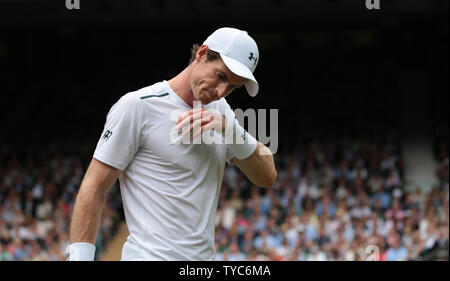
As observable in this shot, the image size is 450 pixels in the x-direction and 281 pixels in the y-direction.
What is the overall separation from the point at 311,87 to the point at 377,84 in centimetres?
202

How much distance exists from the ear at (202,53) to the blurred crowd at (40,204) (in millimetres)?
11388

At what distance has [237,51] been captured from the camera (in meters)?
3.03

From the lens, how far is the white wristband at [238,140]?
3.02 meters

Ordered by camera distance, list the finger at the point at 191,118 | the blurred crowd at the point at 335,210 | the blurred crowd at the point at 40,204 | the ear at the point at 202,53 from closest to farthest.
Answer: the finger at the point at 191,118
the ear at the point at 202,53
the blurred crowd at the point at 335,210
the blurred crowd at the point at 40,204

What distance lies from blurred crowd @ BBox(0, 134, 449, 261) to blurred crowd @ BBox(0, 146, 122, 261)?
27mm

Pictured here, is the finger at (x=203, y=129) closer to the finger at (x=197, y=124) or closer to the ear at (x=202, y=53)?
the finger at (x=197, y=124)

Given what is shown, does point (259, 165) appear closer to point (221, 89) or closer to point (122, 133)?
point (221, 89)

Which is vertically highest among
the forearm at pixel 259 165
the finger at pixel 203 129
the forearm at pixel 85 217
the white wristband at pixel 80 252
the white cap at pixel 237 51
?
the white cap at pixel 237 51

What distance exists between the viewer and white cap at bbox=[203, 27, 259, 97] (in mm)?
2996

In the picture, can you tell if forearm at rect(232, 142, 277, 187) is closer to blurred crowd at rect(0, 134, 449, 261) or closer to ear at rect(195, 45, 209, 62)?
ear at rect(195, 45, 209, 62)

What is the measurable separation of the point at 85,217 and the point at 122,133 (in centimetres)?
38

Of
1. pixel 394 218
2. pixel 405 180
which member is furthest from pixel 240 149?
pixel 405 180

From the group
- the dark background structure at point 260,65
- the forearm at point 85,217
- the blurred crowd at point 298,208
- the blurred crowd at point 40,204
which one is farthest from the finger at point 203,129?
the dark background structure at point 260,65
